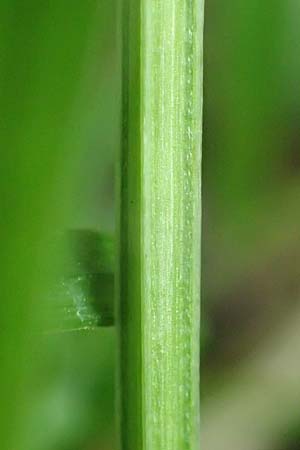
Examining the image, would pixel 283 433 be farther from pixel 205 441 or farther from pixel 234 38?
pixel 234 38

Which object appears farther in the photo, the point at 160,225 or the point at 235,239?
the point at 235,239

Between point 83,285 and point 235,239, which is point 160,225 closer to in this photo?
point 83,285

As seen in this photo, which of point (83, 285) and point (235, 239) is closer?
point (83, 285)

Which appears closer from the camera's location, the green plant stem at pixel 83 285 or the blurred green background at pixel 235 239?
the green plant stem at pixel 83 285

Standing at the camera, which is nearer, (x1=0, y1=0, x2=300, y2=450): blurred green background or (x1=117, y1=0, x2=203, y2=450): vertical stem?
(x1=117, y1=0, x2=203, y2=450): vertical stem

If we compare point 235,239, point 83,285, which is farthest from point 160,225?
point 235,239

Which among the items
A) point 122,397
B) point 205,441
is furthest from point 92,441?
point 122,397

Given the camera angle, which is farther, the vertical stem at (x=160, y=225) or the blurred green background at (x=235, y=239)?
the blurred green background at (x=235, y=239)

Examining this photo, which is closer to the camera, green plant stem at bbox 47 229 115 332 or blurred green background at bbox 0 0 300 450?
green plant stem at bbox 47 229 115 332
